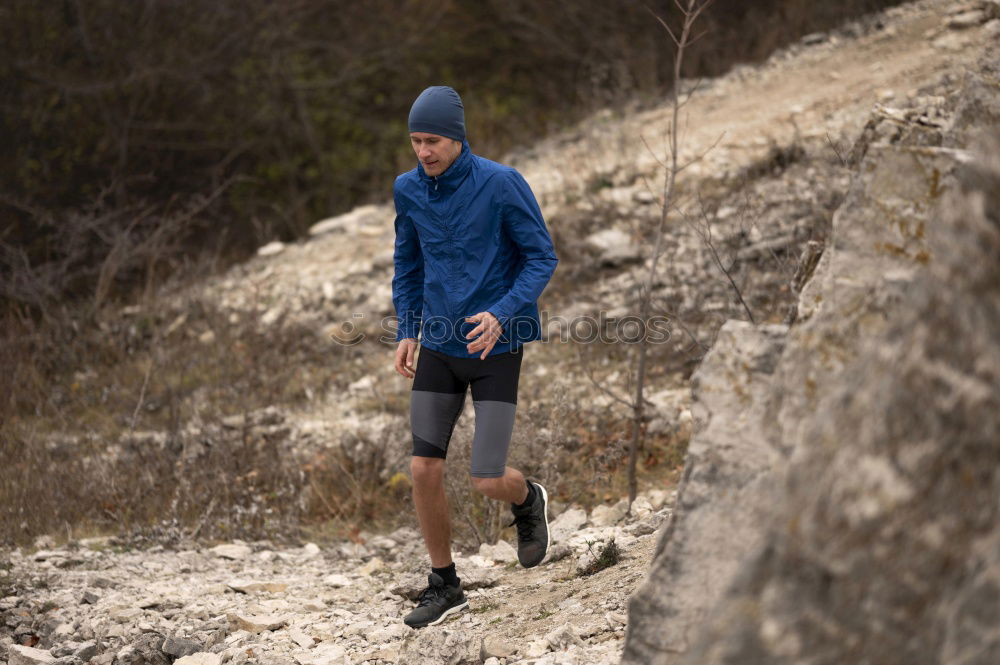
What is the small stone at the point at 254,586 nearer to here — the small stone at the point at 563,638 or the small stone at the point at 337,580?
the small stone at the point at 337,580

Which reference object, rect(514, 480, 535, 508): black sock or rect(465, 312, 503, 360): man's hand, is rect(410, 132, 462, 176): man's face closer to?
rect(465, 312, 503, 360): man's hand

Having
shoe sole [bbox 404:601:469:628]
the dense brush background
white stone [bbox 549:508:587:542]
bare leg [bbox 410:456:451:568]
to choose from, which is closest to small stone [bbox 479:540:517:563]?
white stone [bbox 549:508:587:542]

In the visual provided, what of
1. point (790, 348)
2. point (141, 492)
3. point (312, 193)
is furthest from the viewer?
point (312, 193)

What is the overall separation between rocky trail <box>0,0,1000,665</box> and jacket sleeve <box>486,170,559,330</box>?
2.91ft

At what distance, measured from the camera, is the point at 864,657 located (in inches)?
63.3

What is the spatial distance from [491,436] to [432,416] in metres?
0.22

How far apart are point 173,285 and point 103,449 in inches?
128

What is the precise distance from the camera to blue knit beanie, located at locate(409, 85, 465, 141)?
10.9ft

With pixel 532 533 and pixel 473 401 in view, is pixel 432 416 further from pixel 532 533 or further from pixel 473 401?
pixel 532 533

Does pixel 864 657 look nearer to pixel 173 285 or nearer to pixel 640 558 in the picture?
pixel 640 558

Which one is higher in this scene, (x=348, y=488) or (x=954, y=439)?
(x=954, y=439)

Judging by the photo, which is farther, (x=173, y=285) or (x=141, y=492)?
(x=173, y=285)

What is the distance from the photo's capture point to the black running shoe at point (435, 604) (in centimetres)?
357

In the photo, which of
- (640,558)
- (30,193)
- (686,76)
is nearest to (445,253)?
(640,558)
